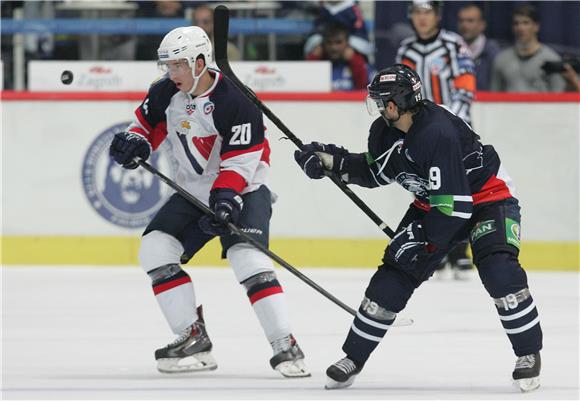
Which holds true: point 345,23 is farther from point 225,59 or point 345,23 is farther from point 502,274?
point 502,274

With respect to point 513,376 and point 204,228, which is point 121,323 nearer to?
point 204,228

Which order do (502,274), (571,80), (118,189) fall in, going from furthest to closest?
(571,80), (118,189), (502,274)

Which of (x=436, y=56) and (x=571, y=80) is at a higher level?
(x=436, y=56)

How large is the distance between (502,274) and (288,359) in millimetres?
752

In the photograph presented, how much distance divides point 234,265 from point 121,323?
1.26 meters

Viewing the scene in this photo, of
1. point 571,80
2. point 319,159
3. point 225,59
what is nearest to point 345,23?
point 571,80

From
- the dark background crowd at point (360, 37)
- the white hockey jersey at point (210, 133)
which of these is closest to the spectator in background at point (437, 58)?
the dark background crowd at point (360, 37)

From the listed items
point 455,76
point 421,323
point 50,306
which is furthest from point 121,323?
point 455,76

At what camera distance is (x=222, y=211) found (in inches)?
173

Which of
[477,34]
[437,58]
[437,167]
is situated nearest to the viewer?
[437,167]

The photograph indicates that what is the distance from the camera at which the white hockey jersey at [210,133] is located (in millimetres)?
4523

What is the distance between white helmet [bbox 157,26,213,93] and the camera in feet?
14.5

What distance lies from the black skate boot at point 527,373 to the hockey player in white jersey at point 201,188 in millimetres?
695

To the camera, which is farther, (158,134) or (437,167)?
(158,134)
